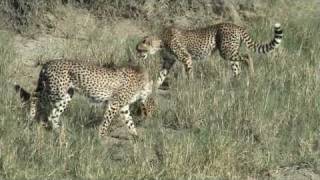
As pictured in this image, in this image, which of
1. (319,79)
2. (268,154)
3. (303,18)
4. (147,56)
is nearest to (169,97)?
(147,56)

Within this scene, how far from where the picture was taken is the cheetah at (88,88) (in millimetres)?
7805

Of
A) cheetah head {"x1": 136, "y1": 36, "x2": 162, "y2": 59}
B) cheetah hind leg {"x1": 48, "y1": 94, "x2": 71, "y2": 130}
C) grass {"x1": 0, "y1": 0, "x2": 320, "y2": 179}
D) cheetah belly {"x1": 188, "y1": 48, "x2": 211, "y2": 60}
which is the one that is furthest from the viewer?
cheetah belly {"x1": 188, "y1": 48, "x2": 211, "y2": 60}

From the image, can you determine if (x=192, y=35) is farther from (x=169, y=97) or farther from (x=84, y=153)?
(x=84, y=153)

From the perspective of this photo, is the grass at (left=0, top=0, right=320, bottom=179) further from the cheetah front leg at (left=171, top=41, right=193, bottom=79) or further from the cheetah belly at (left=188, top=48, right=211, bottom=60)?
the cheetah front leg at (left=171, top=41, right=193, bottom=79)

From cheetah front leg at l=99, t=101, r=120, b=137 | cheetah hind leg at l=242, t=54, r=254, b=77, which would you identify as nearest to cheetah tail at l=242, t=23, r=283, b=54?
cheetah hind leg at l=242, t=54, r=254, b=77

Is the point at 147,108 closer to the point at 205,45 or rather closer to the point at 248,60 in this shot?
the point at 205,45

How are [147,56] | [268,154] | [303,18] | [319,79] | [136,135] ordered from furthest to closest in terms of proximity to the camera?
[303,18], [147,56], [319,79], [136,135], [268,154]

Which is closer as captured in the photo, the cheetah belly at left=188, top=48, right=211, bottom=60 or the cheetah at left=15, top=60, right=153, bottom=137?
the cheetah at left=15, top=60, right=153, bottom=137

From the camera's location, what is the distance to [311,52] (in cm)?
1032

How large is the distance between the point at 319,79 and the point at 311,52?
1.36 meters

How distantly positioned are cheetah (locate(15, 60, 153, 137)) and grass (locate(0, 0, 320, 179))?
170 mm

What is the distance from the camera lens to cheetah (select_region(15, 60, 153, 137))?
307 inches

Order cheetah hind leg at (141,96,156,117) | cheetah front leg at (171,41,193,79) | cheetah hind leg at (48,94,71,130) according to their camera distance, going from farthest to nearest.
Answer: cheetah front leg at (171,41,193,79) → cheetah hind leg at (141,96,156,117) → cheetah hind leg at (48,94,71,130)

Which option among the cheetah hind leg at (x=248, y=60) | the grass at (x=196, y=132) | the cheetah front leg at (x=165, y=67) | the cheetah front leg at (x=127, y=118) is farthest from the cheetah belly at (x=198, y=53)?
the cheetah front leg at (x=127, y=118)
